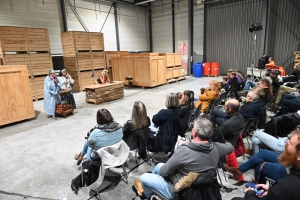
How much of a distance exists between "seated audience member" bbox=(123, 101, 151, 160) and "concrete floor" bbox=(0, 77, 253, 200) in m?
0.44

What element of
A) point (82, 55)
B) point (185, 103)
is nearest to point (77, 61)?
Result: point (82, 55)

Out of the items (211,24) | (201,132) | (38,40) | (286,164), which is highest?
(211,24)

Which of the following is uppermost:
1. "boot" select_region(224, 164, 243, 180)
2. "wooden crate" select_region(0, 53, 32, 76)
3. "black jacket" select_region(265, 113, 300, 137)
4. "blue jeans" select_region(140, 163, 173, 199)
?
"wooden crate" select_region(0, 53, 32, 76)

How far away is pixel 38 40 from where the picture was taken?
8648 mm

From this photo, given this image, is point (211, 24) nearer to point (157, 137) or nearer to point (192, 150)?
point (157, 137)

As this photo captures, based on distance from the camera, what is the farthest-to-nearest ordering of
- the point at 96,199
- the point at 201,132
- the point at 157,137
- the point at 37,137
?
the point at 37,137, the point at 157,137, the point at 96,199, the point at 201,132

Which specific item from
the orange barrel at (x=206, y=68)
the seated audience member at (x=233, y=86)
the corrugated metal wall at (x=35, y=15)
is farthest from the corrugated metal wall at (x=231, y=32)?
the corrugated metal wall at (x=35, y=15)

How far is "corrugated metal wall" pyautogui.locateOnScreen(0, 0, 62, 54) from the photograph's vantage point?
9039 mm

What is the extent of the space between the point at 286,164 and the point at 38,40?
9.58 meters

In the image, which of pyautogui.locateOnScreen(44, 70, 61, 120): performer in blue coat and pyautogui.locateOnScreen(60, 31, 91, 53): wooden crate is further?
pyautogui.locateOnScreen(60, 31, 91, 53): wooden crate

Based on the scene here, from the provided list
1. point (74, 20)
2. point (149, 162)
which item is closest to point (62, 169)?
point (149, 162)

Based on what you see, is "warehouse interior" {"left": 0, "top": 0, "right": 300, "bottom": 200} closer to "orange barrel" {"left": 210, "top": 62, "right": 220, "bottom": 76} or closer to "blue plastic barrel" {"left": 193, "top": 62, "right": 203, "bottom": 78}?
"orange barrel" {"left": 210, "top": 62, "right": 220, "bottom": 76}

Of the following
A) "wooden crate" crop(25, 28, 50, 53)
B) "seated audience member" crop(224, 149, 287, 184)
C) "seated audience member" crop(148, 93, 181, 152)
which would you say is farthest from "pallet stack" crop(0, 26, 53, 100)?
"seated audience member" crop(224, 149, 287, 184)

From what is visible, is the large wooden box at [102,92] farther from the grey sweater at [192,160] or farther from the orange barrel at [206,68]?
the orange barrel at [206,68]
